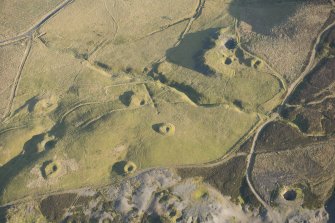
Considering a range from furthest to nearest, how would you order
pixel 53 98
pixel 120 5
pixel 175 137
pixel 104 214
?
pixel 120 5
pixel 53 98
pixel 175 137
pixel 104 214

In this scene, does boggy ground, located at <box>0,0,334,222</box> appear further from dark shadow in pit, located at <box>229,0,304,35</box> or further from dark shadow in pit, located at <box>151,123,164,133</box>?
dark shadow in pit, located at <box>229,0,304,35</box>

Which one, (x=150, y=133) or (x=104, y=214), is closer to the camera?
(x=104, y=214)

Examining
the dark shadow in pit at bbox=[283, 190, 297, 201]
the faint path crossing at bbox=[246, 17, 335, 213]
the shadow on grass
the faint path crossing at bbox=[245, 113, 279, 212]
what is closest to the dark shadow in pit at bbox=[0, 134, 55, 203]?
the shadow on grass

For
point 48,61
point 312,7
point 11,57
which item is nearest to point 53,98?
point 48,61

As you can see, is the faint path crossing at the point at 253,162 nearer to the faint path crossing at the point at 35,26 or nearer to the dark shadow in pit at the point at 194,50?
the dark shadow in pit at the point at 194,50

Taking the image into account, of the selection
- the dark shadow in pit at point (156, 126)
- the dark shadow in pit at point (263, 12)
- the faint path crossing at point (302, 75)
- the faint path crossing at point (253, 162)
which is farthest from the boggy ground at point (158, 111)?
the faint path crossing at point (302, 75)

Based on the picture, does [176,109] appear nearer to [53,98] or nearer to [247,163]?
[247,163]

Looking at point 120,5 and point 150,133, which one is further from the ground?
point 120,5
